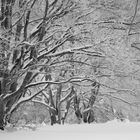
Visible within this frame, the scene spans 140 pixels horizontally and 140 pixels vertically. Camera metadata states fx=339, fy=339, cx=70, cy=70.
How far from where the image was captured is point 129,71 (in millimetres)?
12703

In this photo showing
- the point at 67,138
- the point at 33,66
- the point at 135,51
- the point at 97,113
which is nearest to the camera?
the point at 67,138

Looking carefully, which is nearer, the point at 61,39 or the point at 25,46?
the point at 25,46

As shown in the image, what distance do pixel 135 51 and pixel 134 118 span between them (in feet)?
62.0

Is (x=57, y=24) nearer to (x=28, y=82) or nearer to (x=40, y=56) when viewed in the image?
(x=40, y=56)

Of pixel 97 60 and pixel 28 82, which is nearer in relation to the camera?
pixel 28 82

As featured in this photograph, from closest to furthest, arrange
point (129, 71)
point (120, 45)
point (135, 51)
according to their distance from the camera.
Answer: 1. point (120, 45)
2. point (129, 71)
3. point (135, 51)

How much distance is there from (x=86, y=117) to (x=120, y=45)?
11.8m

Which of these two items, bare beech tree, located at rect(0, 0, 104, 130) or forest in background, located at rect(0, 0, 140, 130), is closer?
bare beech tree, located at rect(0, 0, 104, 130)

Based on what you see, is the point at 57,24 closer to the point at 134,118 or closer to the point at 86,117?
the point at 86,117

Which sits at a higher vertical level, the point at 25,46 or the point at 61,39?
the point at 61,39

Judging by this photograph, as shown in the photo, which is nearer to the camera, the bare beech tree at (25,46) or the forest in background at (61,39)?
the bare beech tree at (25,46)

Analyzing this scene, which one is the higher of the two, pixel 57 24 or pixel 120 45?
pixel 57 24

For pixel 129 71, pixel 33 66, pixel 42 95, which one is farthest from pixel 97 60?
pixel 42 95

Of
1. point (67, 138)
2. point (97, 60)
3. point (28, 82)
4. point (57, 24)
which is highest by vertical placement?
point (57, 24)
